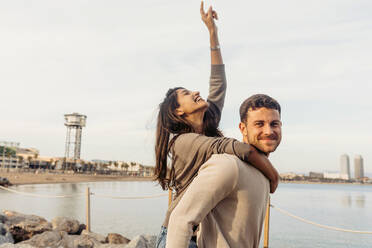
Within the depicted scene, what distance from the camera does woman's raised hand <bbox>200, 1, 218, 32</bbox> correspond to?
5.90ft

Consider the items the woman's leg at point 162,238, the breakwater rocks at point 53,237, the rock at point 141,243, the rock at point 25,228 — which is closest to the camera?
the woman's leg at point 162,238

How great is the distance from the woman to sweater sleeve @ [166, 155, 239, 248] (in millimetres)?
110

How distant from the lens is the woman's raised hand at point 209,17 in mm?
1797

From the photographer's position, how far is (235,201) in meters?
1.05

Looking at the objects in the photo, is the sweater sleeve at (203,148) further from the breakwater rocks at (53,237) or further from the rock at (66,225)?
the rock at (66,225)

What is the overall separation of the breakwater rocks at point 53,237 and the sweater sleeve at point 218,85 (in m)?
4.55

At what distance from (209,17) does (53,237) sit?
6.02 meters

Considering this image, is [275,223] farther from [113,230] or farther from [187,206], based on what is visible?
[187,206]

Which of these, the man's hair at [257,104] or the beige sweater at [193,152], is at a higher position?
the man's hair at [257,104]

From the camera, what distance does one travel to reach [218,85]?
1.93 meters

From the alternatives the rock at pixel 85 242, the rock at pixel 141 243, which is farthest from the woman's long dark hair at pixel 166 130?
the rock at pixel 85 242

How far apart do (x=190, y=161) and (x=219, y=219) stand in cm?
30

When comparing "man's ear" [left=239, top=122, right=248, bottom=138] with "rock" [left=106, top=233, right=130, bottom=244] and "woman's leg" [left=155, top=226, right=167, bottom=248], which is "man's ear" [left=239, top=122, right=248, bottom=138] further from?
"rock" [left=106, top=233, right=130, bottom=244]

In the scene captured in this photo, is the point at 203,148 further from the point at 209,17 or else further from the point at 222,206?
the point at 209,17
